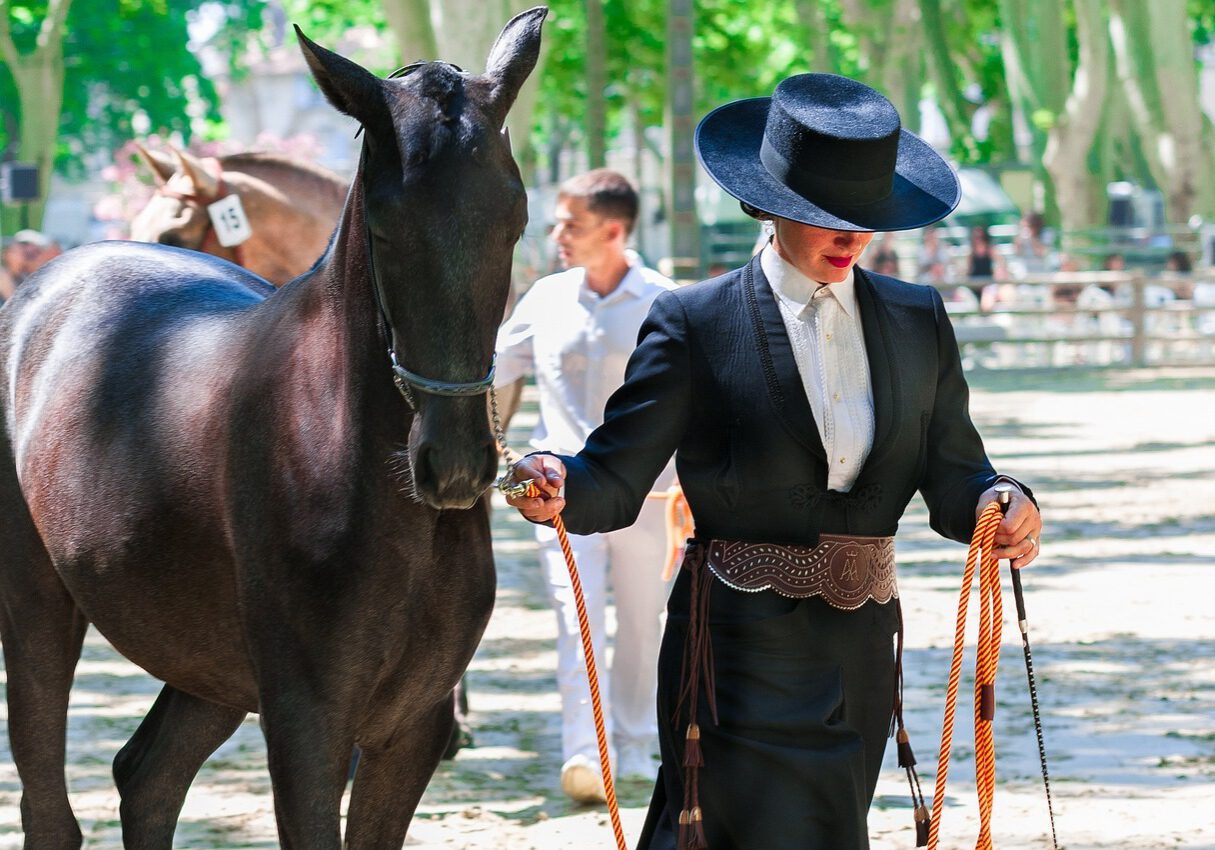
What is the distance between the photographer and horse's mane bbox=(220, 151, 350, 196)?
862cm

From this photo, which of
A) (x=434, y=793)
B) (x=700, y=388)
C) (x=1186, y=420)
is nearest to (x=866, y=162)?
(x=700, y=388)

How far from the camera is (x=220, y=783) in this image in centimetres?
746

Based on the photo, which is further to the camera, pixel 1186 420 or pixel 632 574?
pixel 1186 420

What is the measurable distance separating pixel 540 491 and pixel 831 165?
3.03 ft

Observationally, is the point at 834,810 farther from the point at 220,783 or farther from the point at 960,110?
the point at 960,110

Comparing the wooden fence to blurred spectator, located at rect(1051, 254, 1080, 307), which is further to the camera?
blurred spectator, located at rect(1051, 254, 1080, 307)

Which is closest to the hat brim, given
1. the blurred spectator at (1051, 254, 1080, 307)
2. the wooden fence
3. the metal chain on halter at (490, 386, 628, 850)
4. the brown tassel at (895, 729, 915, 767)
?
the metal chain on halter at (490, 386, 628, 850)

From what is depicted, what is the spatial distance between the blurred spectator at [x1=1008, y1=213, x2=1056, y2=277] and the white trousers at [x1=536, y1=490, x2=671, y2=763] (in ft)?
86.4

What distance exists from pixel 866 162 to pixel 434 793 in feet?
12.5

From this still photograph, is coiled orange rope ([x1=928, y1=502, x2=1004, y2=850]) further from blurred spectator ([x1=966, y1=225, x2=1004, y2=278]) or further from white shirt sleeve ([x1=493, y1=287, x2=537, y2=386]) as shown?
blurred spectator ([x1=966, y1=225, x2=1004, y2=278])

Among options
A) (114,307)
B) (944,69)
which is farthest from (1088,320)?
(114,307)

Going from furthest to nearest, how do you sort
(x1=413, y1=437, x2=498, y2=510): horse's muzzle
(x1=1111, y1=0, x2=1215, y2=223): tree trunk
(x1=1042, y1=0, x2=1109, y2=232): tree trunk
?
(x1=1111, y1=0, x2=1215, y2=223): tree trunk
(x1=1042, y1=0, x2=1109, y2=232): tree trunk
(x1=413, y1=437, x2=498, y2=510): horse's muzzle

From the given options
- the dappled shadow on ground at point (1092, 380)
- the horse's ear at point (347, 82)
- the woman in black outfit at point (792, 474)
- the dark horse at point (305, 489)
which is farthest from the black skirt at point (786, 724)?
the dappled shadow on ground at point (1092, 380)

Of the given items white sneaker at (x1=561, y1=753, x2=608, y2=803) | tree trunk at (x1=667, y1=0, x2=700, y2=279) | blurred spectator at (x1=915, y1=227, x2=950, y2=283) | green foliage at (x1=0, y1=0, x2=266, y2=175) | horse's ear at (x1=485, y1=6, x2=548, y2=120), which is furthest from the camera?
green foliage at (x1=0, y1=0, x2=266, y2=175)
